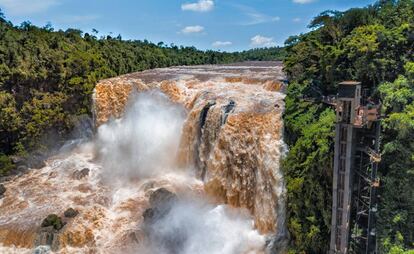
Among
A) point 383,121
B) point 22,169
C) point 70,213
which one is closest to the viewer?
point 383,121

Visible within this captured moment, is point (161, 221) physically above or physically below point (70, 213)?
below

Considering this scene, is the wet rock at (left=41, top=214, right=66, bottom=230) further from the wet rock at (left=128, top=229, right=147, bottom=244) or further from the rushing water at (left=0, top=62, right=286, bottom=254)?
the wet rock at (left=128, top=229, right=147, bottom=244)

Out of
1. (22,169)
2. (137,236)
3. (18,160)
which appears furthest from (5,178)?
(137,236)

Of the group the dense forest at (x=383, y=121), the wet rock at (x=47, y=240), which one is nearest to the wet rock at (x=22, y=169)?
the wet rock at (x=47, y=240)

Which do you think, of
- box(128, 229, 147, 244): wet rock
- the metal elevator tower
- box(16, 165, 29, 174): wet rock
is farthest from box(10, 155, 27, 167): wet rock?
the metal elevator tower

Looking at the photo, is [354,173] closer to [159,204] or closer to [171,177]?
[159,204]

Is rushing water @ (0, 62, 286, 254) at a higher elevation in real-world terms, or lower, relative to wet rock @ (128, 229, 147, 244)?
higher
